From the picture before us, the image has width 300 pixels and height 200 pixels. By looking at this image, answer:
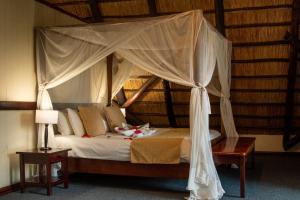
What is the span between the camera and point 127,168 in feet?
14.8

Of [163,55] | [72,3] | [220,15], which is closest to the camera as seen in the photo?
[163,55]

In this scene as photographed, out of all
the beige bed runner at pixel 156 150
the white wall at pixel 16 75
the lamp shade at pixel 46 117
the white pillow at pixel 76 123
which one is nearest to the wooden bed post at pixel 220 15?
the beige bed runner at pixel 156 150

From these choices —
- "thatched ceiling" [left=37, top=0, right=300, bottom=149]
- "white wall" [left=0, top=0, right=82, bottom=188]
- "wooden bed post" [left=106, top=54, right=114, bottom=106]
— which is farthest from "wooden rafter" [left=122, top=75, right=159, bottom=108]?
"white wall" [left=0, top=0, right=82, bottom=188]

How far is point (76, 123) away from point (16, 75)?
0.98 metres

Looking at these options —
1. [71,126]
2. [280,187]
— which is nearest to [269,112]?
[280,187]

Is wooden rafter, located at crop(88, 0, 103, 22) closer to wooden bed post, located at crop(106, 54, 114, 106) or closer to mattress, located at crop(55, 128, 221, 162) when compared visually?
wooden bed post, located at crop(106, 54, 114, 106)

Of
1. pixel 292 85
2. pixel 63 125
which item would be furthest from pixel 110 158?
pixel 292 85

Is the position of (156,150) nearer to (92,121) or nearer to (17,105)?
(92,121)

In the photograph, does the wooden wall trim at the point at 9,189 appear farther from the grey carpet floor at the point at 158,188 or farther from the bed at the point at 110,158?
the bed at the point at 110,158

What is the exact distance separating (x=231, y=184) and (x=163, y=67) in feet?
5.78

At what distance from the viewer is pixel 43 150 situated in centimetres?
450

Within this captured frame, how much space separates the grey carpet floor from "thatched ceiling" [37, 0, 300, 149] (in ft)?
5.14

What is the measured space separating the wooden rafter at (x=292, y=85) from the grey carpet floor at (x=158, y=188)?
141 cm

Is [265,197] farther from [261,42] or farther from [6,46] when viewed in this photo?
[6,46]
